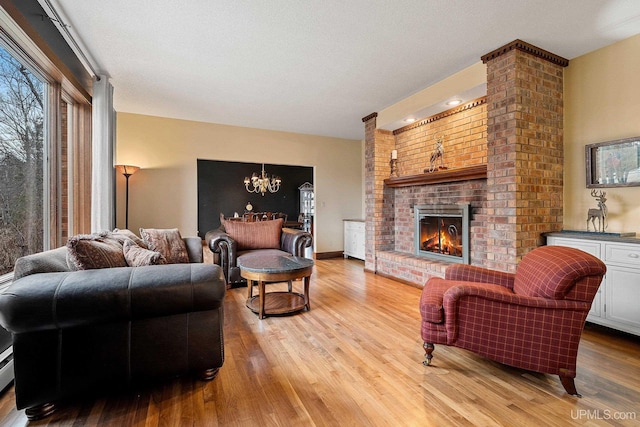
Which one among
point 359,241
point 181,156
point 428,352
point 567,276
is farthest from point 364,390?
point 181,156

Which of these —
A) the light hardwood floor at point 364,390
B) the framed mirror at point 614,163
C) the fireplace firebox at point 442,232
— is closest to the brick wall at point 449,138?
the fireplace firebox at point 442,232

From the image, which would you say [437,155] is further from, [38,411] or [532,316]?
[38,411]

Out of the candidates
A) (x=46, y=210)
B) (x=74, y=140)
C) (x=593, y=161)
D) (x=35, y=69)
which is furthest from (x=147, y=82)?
(x=593, y=161)

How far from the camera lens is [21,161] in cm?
224

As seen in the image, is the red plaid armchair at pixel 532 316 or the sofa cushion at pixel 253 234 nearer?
the red plaid armchair at pixel 532 316

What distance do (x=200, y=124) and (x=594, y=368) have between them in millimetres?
5646

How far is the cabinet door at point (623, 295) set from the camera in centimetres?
231

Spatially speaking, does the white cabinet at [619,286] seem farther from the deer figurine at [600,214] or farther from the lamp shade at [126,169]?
the lamp shade at [126,169]

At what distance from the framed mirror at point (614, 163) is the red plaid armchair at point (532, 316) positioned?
149cm

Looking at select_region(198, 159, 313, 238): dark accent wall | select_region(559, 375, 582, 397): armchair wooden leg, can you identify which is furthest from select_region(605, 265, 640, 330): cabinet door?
select_region(198, 159, 313, 238): dark accent wall

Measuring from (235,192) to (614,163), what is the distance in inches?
304

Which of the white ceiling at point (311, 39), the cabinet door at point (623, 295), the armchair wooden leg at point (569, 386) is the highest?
the white ceiling at point (311, 39)

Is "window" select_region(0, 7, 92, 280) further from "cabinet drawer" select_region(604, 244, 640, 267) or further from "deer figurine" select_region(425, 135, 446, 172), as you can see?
"cabinet drawer" select_region(604, 244, 640, 267)

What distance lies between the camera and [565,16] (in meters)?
2.39
